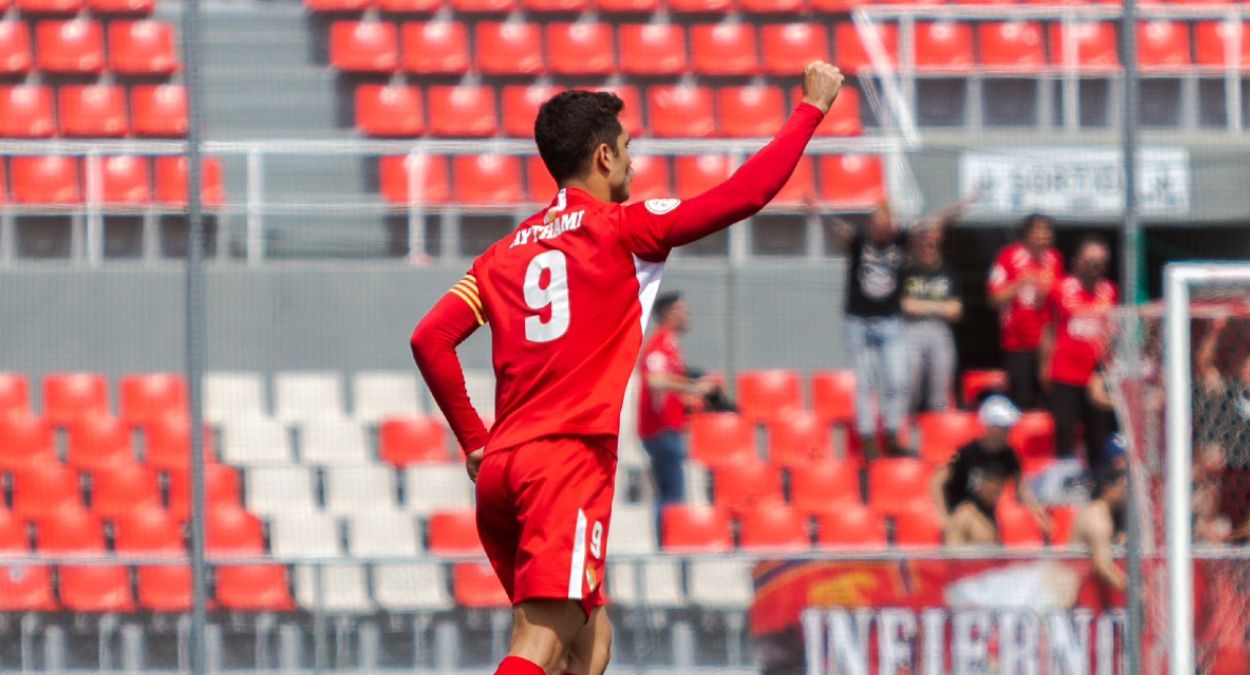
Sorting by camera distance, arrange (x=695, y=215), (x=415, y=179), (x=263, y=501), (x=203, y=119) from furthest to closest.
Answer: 1. (x=415, y=179)
2. (x=263, y=501)
3. (x=203, y=119)
4. (x=695, y=215)

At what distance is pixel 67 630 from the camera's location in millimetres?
6945

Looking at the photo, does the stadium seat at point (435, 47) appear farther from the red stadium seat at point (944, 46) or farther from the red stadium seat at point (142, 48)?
the red stadium seat at point (944, 46)

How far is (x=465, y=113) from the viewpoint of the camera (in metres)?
8.85

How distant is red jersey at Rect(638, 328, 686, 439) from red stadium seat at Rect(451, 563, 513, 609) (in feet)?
3.37

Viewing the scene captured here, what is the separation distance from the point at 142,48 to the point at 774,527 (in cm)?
360

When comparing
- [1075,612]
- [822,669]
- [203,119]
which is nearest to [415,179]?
[203,119]

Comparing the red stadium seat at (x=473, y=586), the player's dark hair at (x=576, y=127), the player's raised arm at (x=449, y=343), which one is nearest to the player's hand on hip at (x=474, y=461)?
the player's raised arm at (x=449, y=343)

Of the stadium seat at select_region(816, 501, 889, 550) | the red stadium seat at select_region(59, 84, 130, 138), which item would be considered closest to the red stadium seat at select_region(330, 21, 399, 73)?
the red stadium seat at select_region(59, 84, 130, 138)

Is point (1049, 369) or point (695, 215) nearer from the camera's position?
point (695, 215)

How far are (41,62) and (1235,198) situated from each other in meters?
5.71

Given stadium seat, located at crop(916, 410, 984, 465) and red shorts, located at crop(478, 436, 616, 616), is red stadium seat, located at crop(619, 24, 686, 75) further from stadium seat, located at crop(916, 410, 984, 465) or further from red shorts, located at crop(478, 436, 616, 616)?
red shorts, located at crop(478, 436, 616, 616)

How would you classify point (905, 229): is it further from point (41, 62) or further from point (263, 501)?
point (41, 62)

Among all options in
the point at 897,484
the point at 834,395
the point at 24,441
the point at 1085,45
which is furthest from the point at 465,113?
the point at 1085,45

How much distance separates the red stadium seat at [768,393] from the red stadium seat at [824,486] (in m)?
0.26
